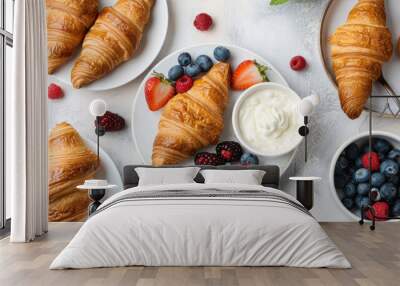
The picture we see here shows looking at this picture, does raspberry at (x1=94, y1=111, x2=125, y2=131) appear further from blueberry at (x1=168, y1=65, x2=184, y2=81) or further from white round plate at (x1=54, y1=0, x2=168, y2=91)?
blueberry at (x1=168, y1=65, x2=184, y2=81)

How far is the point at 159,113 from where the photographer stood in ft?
19.9

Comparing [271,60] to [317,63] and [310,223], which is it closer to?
[317,63]

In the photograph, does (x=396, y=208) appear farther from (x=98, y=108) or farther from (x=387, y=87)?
(x=98, y=108)

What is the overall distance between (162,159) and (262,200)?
1.86 m

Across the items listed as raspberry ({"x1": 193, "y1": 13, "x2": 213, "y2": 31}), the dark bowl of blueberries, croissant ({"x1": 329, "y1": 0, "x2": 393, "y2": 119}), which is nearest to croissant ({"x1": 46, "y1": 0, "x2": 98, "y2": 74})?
raspberry ({"x1": 193, "y1": 13, "x2": 213, "y2": 31})

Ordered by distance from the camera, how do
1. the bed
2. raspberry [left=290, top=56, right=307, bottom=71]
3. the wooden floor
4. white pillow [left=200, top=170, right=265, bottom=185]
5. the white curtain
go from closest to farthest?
the wooden floor, the bed, the white curtain, white pillow [left=200, top=170, right=265, bottom=185], raspberry [left=290, top=56, right=307, bottom=71]

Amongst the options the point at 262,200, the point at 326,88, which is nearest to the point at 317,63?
the point at 326,88

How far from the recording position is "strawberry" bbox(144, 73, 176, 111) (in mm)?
5992

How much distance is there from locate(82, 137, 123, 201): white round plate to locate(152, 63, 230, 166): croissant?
496mm

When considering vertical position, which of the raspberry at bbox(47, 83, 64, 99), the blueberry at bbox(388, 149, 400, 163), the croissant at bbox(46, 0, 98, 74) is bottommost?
the blueberry at bbox(388, 149, 400, 163)

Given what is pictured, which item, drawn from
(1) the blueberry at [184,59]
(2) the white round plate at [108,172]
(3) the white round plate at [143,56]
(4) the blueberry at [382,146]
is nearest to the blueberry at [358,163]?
(4) the blueberry at [382,146]

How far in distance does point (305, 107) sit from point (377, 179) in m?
1.03

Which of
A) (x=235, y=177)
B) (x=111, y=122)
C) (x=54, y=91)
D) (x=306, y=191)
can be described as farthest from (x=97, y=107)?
(x=306, y=191)

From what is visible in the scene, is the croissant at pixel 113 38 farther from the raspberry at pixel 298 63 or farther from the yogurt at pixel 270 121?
the raspberry at pixel 298 63
